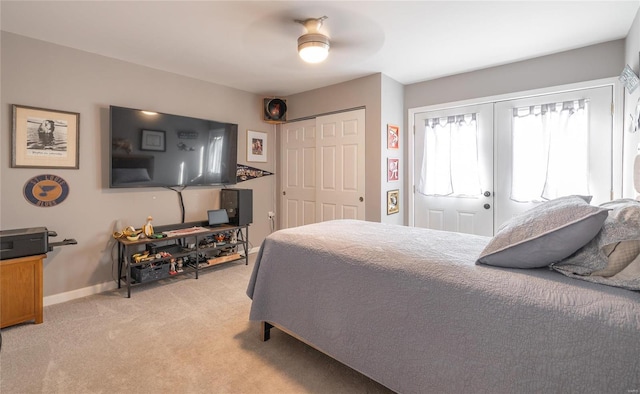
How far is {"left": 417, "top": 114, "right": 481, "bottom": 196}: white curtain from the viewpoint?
355 cm

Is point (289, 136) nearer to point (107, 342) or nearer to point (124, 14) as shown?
point (124, 14)

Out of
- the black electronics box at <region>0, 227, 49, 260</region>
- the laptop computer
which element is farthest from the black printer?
the laptop computer

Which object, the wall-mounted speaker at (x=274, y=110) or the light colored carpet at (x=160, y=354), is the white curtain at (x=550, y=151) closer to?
the light colored carpet at (x=160, y=354)

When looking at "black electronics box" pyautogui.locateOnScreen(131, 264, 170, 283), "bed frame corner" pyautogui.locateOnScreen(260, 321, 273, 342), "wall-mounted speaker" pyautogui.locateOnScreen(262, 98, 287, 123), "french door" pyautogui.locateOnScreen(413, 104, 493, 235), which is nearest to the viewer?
"bed frame corner" pyautogui.locateOnScreen(260, 321, 273, 342)

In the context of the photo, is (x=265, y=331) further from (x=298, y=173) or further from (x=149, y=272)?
(x=298, y=173)

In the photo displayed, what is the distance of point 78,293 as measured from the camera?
294 centimetres

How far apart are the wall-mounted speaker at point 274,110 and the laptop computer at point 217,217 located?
5.26ft

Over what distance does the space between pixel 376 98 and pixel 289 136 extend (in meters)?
1.59

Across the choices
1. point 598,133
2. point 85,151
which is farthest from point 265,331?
point 598,133

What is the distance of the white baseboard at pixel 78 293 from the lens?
2780 mm

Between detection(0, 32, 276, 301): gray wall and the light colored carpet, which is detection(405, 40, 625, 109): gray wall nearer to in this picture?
detection(0, 32, 276, 301): gray wall

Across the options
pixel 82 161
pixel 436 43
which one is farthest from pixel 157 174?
pixel 436 43

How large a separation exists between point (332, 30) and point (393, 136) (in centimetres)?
168

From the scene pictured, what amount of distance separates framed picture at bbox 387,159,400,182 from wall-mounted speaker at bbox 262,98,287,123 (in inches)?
72.8
